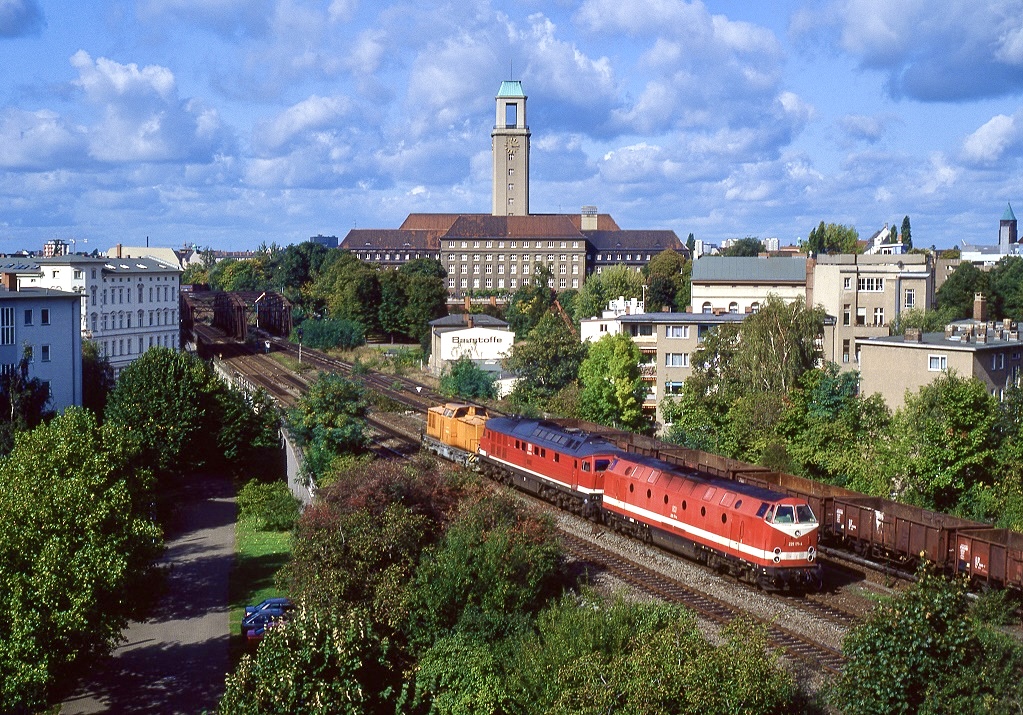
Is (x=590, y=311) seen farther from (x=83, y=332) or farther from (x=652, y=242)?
(x=652, y=242)

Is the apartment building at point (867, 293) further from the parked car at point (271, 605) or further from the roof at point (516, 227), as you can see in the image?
the roof at point (516, 227)

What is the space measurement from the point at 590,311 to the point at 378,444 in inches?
2532

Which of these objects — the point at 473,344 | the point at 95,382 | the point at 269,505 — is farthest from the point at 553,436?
the point at 473,344

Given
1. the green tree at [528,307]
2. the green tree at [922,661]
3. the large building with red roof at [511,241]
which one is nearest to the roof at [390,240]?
the large building with red roof at [511,241]

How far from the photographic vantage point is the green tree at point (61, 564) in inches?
988

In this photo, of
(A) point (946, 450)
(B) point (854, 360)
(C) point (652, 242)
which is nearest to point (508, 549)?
(A) point (946, 450)

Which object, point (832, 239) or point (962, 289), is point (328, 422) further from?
point (832, 239)

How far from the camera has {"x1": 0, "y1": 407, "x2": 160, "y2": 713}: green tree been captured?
82.3ft

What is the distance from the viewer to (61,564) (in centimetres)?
2686

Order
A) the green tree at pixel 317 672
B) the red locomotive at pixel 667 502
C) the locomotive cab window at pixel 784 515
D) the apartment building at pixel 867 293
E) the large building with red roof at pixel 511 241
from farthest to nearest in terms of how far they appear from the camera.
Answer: the large building with red roof at pixel 511 241 < the apartment building at pixel 867 293 < the red locomotive at pixel 667 502 < the locomotive cab window at pixel 784 515 < the green tree at pixel 317 672

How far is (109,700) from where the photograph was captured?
2838cm

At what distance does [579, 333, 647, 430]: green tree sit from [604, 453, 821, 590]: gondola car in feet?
88.7

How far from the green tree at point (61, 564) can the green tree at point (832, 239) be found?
11882 centimetres

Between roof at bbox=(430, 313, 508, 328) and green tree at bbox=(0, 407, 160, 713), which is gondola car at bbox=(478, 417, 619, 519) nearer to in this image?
green tree at bbox=(0, 407, 160, 713)
